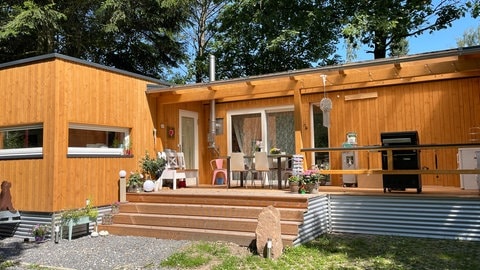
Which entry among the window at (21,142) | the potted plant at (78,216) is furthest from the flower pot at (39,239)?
the window at (21,142)

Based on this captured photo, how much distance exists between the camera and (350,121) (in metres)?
9.26

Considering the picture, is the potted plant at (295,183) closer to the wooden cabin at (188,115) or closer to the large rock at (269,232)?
the wooden cabin at (188,115)

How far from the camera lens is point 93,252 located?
5.95 metres

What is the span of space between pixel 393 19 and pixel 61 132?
40.1 feet

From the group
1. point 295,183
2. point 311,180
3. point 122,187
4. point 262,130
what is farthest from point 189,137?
point 311,180

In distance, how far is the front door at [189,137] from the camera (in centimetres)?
1044

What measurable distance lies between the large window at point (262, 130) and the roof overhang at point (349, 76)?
27.1 inches

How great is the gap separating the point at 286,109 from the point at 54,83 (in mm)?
5428

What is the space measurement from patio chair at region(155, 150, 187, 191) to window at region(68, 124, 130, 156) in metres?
1.05

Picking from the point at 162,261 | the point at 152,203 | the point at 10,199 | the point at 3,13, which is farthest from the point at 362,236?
the point at 3,13

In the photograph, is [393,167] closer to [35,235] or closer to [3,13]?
[35,235]

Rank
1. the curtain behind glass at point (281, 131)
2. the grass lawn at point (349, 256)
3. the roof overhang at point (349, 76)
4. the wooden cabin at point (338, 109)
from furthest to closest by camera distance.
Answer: the curtain behind glass at point (281, 131) < the wooden cabin at point (338, 109) < the roof overhang at point (349, 76) < the grass lawn at point (349, 256)

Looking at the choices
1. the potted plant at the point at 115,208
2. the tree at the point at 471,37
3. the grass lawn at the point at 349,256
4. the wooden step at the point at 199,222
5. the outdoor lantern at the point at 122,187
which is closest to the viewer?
the grass lawn at the point at 349,256

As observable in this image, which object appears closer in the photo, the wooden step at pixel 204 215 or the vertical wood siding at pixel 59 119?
the wooden step at pixel 204 215
